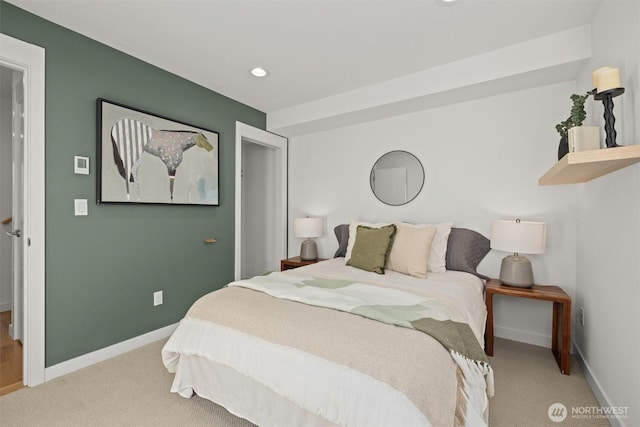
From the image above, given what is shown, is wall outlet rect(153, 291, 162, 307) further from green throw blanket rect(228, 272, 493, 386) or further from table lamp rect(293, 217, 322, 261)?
table lamp rect(293, 217, 322, 261)

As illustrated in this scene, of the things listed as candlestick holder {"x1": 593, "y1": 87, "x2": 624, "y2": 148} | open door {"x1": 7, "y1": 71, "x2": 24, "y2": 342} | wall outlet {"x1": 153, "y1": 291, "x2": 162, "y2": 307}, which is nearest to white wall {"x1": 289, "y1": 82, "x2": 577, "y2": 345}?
candlestick holder {"x1": 593, "y1": 87, "x2": 624, "y2": 148}

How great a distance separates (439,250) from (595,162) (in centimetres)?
143

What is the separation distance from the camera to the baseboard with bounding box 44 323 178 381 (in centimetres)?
210

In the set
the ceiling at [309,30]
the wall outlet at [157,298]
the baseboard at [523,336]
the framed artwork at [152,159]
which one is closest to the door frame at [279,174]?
the framed artwork at [152,159]

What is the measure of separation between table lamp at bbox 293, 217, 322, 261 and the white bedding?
163 cm

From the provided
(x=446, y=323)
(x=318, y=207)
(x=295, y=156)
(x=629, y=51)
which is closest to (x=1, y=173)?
(x=295, y=156)

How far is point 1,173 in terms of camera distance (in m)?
3.47

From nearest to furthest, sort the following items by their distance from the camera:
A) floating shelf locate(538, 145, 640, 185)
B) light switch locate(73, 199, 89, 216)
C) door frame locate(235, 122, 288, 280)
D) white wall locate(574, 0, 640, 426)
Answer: floating shelf locate(538, 145, 640, 185) < white wall locate(574, 0, 640, 426) < light switch locate(73, 199, 89, 216) < door frame locate(235, 122, 288, 280)

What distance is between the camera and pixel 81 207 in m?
2.22

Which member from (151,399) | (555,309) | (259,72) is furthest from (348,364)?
(259,72)

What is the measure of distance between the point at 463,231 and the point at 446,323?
1654 millimetres

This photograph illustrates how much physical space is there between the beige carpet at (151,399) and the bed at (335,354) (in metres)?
0.14

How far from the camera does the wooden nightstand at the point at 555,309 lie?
214 centimetres

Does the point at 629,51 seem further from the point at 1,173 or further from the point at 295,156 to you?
the point at 1,173
